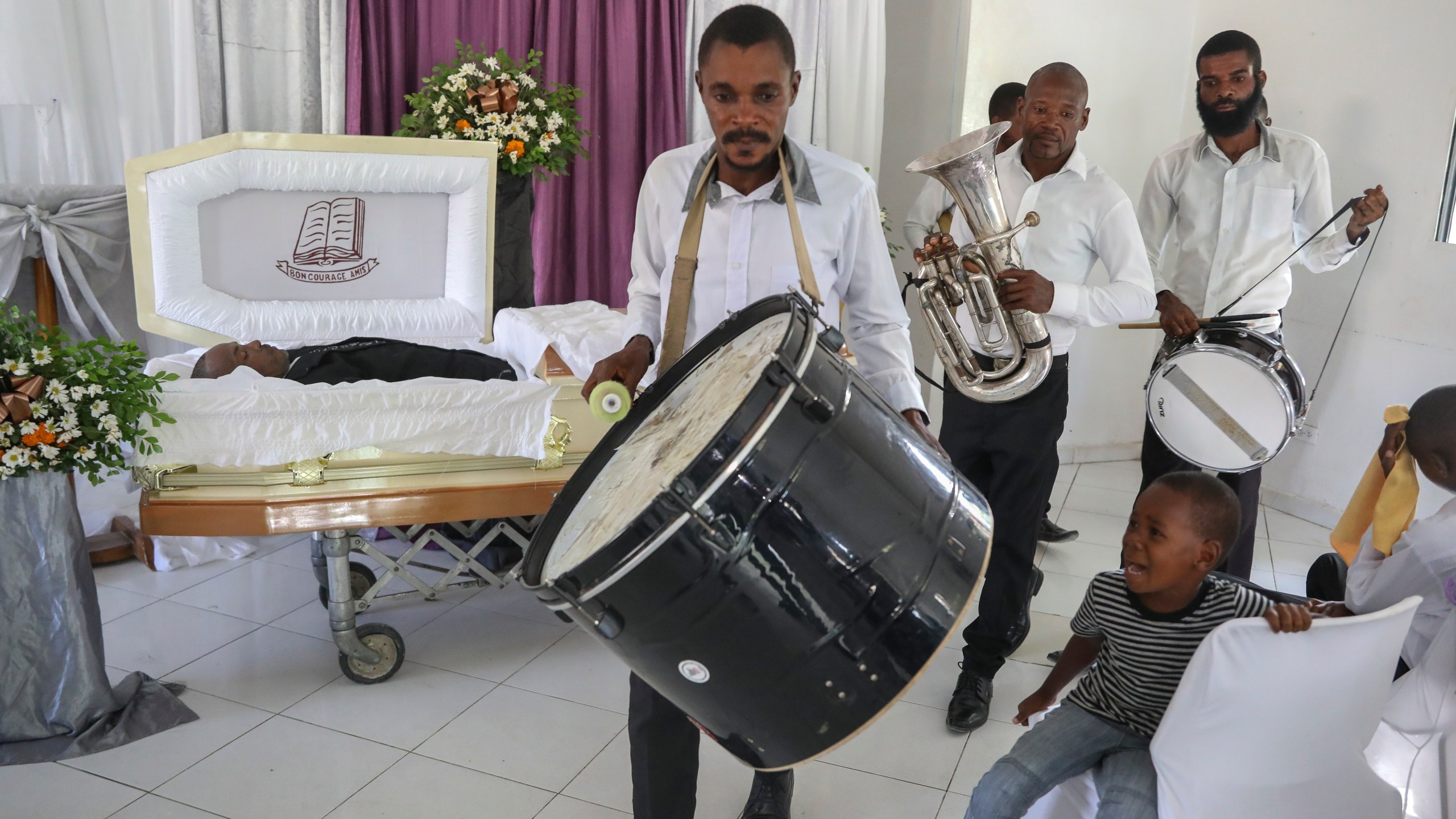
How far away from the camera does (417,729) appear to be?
9.11ft

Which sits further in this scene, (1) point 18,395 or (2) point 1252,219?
(2) point 1252,219

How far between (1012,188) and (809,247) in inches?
46.8

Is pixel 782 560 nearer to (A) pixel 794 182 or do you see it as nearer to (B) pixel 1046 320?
(A) pixel 794 182

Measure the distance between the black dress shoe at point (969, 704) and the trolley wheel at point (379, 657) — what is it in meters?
1.62

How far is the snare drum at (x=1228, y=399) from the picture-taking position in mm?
2869

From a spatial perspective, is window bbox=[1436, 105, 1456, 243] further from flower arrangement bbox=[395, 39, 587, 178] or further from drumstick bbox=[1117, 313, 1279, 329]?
flower arrangement bbox=[395, 39, 587, 178]

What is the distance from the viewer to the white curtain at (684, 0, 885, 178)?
16.9ft

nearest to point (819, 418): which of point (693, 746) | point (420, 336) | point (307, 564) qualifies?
point (693, 746)

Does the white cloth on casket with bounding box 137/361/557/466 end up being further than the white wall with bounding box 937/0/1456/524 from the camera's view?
No

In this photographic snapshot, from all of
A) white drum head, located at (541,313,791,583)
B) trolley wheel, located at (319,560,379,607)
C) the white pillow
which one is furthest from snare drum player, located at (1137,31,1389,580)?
the white pillow

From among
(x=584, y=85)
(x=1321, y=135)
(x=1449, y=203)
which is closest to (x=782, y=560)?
(x=584, y=85)

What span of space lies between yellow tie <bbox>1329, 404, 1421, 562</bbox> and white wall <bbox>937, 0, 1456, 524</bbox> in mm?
2460

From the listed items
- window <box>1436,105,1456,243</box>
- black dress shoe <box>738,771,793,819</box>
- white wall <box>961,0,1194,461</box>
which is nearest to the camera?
black dress shoe <box>738,771,793,819</box>

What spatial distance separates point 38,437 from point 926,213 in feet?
8.42
